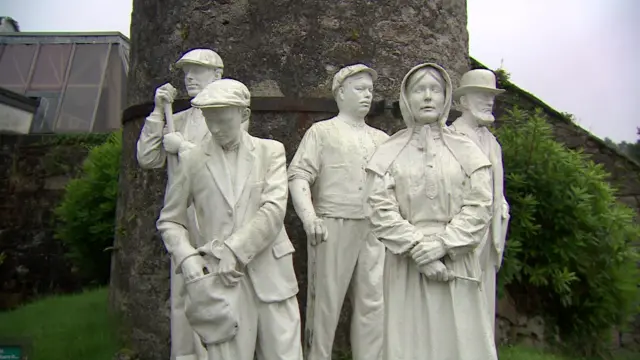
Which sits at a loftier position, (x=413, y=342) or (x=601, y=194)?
(x=601, y=194)

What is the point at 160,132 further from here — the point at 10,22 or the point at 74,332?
the point at 10,22

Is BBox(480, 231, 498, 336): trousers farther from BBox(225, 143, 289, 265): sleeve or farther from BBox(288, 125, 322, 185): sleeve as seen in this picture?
BBox(225, 143, 289, 265): sleeve

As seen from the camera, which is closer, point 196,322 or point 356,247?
point 196,322

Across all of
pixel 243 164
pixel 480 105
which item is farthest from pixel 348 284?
pixel 480 105

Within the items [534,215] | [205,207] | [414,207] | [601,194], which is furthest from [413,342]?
[601,194]

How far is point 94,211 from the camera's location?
10516 mm

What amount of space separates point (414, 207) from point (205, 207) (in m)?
1.21

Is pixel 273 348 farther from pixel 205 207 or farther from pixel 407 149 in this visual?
pixel 407 149

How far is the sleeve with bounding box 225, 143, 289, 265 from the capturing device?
13.5ft

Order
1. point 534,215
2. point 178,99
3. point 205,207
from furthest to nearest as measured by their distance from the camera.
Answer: point 534,215
point 178,99
point 205,207

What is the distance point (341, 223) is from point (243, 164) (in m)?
1.17

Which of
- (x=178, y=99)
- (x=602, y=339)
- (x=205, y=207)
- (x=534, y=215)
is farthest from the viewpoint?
(x=602, y=339)

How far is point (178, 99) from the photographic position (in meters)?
6.75

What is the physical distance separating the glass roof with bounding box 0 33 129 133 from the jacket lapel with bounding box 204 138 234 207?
10.5 meters
